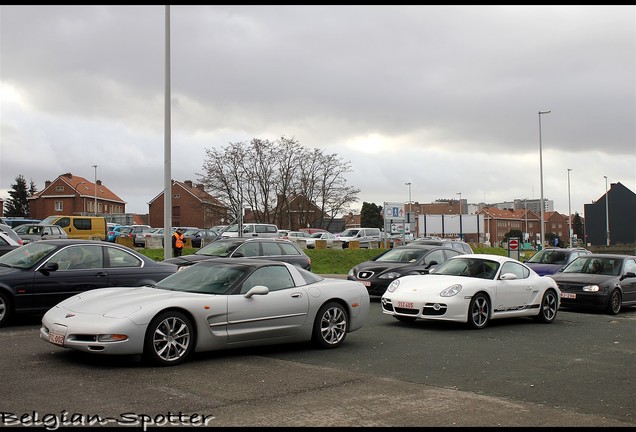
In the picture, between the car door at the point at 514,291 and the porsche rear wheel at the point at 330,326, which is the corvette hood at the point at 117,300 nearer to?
the porsche rear wheel at the point at 330,326

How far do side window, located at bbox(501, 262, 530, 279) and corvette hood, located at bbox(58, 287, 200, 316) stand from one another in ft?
23.7

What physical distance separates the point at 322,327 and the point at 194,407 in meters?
3.92

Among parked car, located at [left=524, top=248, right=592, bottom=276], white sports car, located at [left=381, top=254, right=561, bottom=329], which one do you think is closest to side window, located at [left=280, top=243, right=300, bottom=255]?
white sports car, located at [left=381, top=254, right=561, bottom=329]

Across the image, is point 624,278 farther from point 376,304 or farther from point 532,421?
point 532,421

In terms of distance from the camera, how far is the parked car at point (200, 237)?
39278mm

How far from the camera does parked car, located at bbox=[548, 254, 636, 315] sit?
16547 millimetres

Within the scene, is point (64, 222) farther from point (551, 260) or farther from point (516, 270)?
point (516, 270)

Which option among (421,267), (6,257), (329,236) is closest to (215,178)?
(329,236)

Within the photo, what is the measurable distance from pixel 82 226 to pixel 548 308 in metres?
34.6

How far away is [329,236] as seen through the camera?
53250 mm

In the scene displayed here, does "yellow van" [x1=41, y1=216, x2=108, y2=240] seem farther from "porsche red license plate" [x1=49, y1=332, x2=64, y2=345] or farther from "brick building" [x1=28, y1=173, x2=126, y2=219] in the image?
"brick building" [x1=28, y1=173, x2=126, y2=219]

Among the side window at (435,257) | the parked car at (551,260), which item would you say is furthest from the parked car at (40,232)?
the parked car at (551,260)

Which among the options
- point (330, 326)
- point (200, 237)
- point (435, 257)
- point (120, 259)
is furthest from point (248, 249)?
point (200, 237)

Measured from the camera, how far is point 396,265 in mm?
17109
